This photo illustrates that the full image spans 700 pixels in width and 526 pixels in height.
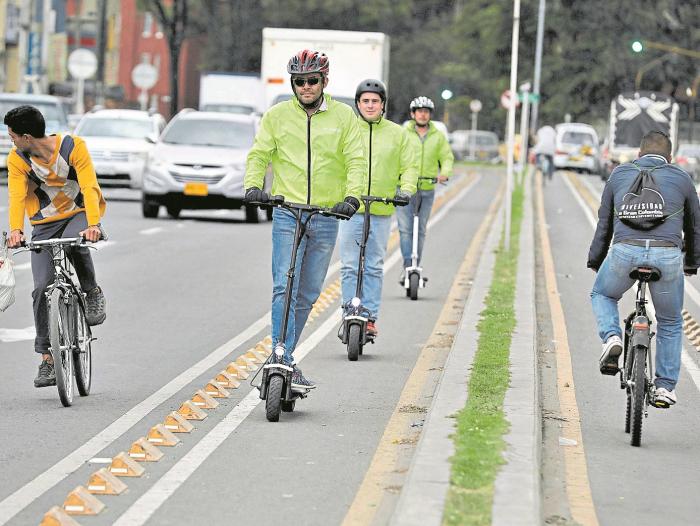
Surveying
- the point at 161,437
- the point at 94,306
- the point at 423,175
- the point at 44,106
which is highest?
the point at 423,175

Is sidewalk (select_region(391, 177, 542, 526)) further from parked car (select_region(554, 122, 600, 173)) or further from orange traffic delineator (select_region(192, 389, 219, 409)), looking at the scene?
parked car (select_region(554, 122, 600, 173))

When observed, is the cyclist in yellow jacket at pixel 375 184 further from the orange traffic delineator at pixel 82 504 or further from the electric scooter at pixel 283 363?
the orange traffic delineator at pixel 82 504

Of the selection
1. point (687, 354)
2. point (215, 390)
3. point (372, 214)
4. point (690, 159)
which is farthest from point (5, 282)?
point (690, 159)

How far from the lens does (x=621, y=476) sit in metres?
7.81

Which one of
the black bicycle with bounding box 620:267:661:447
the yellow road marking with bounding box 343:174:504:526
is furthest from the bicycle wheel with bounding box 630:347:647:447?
the yellow road marking with bounding box 343:174:504:526

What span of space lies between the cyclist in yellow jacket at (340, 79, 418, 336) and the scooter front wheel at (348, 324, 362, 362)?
0.58 ft

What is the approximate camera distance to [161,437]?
8297mm

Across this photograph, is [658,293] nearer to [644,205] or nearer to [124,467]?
[644,205]

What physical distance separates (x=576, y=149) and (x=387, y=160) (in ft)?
171

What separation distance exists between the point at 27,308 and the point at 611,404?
238 inches

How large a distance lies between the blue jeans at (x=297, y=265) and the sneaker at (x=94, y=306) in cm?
127

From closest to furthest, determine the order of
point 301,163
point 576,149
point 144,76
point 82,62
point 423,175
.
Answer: point 301,163, point 423,175, point 82,62, point 144,76, point 576,149

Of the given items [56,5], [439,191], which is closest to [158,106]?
[56,5]

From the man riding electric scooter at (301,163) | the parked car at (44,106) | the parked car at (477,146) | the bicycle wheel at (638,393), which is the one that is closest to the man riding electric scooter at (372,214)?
the man riding electric scooter at (301,163)
